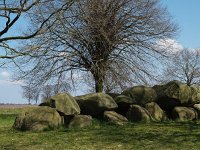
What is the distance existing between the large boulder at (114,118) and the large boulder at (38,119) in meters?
2.00

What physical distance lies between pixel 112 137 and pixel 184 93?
20.6 feet

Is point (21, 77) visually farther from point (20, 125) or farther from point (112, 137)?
point (112, 137)

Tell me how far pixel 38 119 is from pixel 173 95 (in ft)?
19.9

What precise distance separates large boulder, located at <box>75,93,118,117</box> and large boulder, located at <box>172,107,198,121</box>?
8.83ft

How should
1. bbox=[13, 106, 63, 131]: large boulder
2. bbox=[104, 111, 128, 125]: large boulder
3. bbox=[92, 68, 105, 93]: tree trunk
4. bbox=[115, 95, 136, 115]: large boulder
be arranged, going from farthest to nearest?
bbox=[92, 68, 105, 93]: tree trunk
bbox=[115, 95, 136, 115]: large boulder
bbox=[104, 111, 128, 125]: large boulder
bbox=[13, 106, 63, 131]: large boulder

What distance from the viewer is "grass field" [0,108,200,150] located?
36.1 feet

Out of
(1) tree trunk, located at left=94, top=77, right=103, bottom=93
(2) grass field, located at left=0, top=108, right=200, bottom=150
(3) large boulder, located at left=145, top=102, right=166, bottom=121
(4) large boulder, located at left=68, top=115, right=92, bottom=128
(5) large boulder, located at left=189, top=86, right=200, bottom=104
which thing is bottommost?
(2) grass field, located at left=0, top=108, right=200, bottom=150

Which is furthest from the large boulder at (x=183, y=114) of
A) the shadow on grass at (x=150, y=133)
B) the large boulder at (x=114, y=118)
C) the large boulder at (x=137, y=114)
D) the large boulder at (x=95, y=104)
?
the large boulder at (x=95, y=104)

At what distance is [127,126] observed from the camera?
14.7 metres

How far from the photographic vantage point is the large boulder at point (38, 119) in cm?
1474

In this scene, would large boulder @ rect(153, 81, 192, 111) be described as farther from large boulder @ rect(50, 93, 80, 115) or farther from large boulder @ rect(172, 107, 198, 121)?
large boulder @ rect(50, 93, 80, 115)

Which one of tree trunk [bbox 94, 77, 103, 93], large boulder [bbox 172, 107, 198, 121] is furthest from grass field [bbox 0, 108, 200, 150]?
tree trunk [bbox 94, 77, 103, 93]

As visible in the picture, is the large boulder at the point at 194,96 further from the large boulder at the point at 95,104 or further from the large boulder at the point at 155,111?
the large boulder at the point at 95,104

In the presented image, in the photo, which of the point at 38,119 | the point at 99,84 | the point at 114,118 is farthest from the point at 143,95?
the point at 99,84
